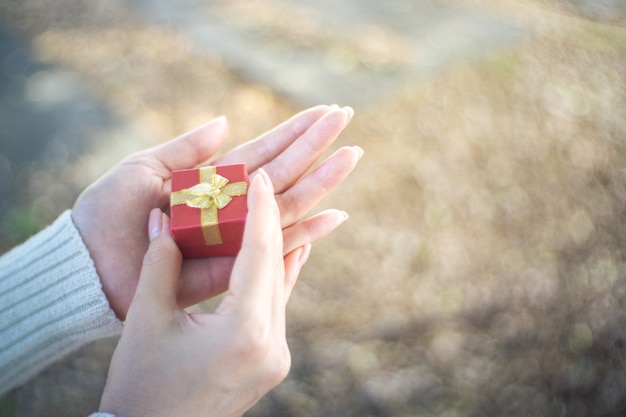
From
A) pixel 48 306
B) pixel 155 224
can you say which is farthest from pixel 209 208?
pixel 48 306

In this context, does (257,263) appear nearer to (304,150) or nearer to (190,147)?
(304,150)

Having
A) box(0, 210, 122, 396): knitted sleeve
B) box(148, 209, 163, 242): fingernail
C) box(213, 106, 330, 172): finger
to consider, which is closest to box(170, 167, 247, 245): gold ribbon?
box(148, 209, 163, 242): fingernail

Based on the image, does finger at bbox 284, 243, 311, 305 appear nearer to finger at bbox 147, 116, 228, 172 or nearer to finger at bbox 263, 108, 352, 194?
finger at bbox 263, 108, 352, 194

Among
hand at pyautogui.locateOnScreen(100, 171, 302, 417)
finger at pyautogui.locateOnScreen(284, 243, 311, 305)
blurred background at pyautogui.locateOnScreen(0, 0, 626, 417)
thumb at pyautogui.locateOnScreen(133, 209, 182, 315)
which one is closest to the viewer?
hand at pyautogui.locateOnScreen(100, 171, 302, 417)

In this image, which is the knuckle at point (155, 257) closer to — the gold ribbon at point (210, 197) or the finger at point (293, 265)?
the gold ribbon at point (210, 197)

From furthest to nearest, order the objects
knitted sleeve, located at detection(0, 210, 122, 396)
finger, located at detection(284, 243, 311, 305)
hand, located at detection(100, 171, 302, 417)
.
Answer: knitted sleeve, located at detection(0, 210, 122, 396) < finger, located at detection(284, 243, 311, 305) < hand, located at detection(100, 171, 302, 417)

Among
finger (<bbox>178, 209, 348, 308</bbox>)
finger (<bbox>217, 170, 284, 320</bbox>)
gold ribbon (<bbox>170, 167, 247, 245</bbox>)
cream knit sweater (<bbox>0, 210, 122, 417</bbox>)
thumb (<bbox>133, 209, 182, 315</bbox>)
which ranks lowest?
cream knit sweater (<bbox>0, 210, 122, 417</bbox>)

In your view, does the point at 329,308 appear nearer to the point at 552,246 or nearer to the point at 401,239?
the point at 401,239
